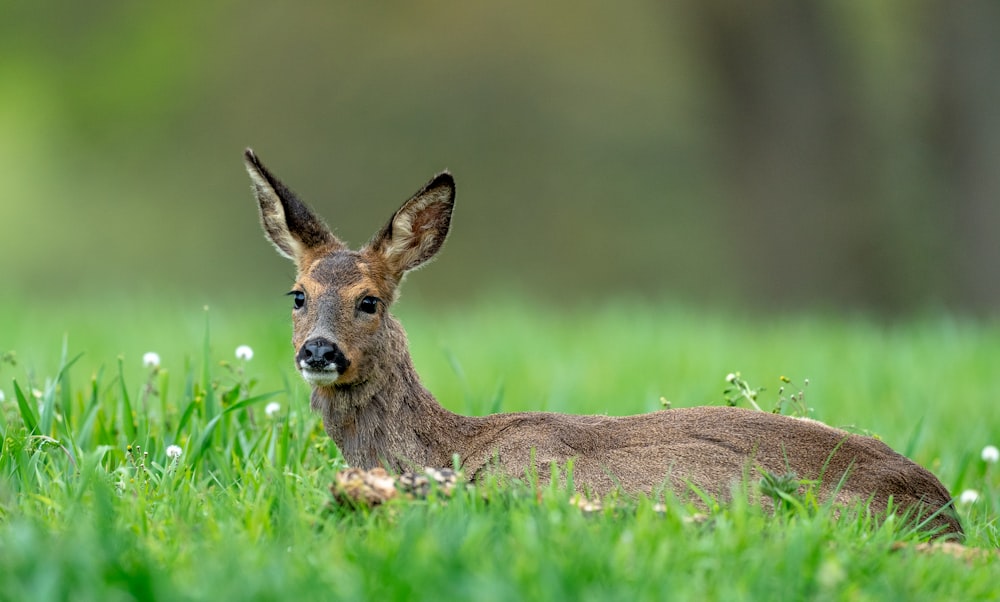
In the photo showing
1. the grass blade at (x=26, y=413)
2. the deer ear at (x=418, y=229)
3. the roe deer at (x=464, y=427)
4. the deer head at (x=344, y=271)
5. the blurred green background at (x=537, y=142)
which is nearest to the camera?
the roe deer at (x=464, y=427)

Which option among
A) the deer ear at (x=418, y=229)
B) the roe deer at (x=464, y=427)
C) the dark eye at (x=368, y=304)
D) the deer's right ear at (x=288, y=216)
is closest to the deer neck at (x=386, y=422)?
the roe deer at (x=464, y=427)

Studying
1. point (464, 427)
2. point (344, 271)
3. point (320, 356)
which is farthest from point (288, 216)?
point (464, 427)

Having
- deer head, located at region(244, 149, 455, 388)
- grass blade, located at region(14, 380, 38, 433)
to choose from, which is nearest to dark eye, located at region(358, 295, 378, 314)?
deer head, located at region(244, 149, 455, 388)

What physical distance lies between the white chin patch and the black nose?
0.6 inches

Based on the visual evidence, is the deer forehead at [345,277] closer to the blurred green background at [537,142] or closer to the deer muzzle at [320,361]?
the deer muzzle at [320,361]

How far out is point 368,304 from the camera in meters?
5.28

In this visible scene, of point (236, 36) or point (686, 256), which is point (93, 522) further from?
point (686, 256)

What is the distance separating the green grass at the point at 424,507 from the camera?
3.33 meters

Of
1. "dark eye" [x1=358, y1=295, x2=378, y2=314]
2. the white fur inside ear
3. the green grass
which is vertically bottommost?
the green grass

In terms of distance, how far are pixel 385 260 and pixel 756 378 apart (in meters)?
3.38

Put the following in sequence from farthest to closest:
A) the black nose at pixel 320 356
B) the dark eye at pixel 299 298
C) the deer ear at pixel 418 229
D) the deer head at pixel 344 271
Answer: the deer ear at pixel 418 229
the dark eye at pixel 299 298
the deer head at pixel 344 271
the black nose at pixel 320 356

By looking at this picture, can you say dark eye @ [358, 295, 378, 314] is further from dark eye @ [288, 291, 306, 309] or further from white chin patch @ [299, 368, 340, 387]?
white chin patch @ [299, 368, 340, 387]

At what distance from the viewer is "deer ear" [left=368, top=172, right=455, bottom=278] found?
5.50 meters

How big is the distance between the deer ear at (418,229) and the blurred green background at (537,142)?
6.74m
